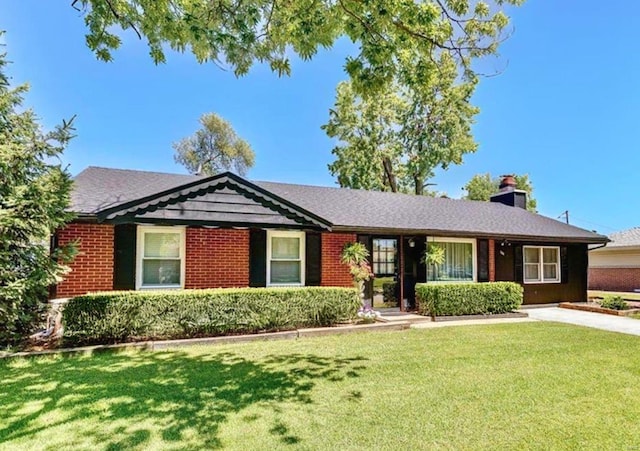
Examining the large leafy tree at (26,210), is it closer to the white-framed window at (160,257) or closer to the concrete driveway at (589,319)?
the white-framed window at (160,257)

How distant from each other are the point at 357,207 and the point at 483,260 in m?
4.76

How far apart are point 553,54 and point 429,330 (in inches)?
380

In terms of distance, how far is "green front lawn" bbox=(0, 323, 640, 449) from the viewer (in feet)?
12.0

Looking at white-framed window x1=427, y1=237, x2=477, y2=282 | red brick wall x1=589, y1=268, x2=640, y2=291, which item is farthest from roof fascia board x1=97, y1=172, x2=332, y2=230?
red brick wall x1=589, y1=268, x2=640, y2=291

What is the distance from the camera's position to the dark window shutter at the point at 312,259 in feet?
35.0

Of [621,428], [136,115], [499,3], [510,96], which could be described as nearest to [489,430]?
[621,428]

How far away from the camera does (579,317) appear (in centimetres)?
1174

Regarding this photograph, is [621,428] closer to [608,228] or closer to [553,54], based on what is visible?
[553,54]

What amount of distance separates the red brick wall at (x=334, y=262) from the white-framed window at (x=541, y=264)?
734 centimetres

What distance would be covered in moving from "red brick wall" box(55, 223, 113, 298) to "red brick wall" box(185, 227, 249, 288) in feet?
5.74

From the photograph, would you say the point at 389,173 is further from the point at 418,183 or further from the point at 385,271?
the point at 385,271

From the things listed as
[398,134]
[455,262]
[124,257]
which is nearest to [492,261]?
[455,262]

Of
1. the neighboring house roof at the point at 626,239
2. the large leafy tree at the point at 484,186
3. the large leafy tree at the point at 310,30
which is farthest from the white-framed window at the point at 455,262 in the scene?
the large leafy tree at the point at 484,186

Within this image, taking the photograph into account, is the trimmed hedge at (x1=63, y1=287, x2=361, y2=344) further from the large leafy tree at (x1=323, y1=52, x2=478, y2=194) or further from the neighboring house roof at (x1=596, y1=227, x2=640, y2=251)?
the neighboring house roof at (x1=596, y1=227, x2=640, y2=251)
